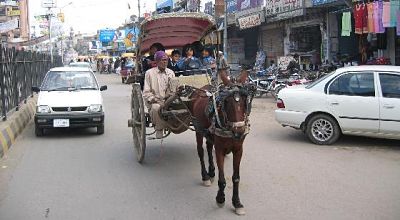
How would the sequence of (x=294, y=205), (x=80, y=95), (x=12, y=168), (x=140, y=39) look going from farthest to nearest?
1. (x=80, y=95)
2. (x=140, y=39)
3. (x=12, y=168)
4. (x=294, y=205)

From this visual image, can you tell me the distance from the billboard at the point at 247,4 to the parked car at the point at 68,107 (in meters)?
15.1

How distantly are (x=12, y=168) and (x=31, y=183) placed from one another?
1.23 metres

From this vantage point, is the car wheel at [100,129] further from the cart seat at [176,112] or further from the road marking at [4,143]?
the cart seat at [176,112]

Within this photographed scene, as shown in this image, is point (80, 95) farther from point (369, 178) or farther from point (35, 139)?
point (369, 178)

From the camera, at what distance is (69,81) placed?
11797mm

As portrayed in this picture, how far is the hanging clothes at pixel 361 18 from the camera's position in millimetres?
14656

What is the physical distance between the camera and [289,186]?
20.9ft

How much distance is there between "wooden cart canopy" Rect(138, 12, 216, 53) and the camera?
898 centimetres

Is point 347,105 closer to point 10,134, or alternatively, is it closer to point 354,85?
point 354,85

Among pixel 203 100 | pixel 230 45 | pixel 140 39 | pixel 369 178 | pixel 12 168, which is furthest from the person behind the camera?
pixel 230 45

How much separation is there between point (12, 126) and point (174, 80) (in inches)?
203

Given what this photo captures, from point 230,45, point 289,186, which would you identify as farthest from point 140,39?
point 230,45

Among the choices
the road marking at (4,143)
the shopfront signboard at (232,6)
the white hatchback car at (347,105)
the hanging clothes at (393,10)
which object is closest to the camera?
the white hatchback car at (347,105)

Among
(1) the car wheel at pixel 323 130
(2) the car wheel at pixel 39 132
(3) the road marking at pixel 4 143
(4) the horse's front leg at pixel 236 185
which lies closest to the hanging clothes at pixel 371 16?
(1) the car wheel at pixel 323 130
